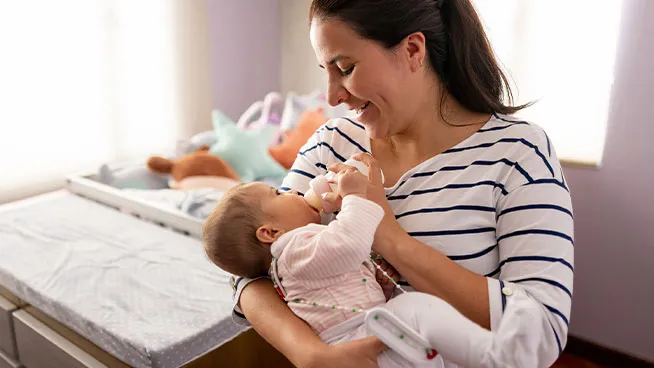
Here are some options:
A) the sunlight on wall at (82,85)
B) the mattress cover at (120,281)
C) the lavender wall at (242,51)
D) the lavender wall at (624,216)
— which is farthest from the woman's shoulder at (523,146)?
the lavender wall at (242,51)

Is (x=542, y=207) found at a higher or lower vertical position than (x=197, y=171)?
higher

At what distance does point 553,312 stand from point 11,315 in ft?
5.47

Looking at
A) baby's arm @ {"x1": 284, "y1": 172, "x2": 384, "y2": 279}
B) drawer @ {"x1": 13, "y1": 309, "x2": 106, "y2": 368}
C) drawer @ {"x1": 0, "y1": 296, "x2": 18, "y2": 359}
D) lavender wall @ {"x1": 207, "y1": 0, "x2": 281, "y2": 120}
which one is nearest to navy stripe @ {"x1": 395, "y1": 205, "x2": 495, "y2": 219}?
baby's arm @ {"x1": 284, "y1": 172, "x2": 384, "y2": 279}

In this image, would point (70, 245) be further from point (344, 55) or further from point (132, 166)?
point (344, 55)

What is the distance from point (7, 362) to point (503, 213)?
1.74 m

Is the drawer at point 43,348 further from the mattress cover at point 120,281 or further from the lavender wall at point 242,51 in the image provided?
the lavender wall at point 242,51

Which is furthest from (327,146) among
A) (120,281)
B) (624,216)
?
(624,216)

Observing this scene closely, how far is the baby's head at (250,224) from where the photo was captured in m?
0.98

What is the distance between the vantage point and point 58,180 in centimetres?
275

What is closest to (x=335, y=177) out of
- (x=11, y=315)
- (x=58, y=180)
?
(x=11, y=315)

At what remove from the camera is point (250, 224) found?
0.99 metres

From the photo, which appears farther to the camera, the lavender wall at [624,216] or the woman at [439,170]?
the lavender wall at [624,216]

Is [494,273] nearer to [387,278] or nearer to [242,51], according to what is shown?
[387,278]

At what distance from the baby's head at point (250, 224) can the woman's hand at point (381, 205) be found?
0.44ft
